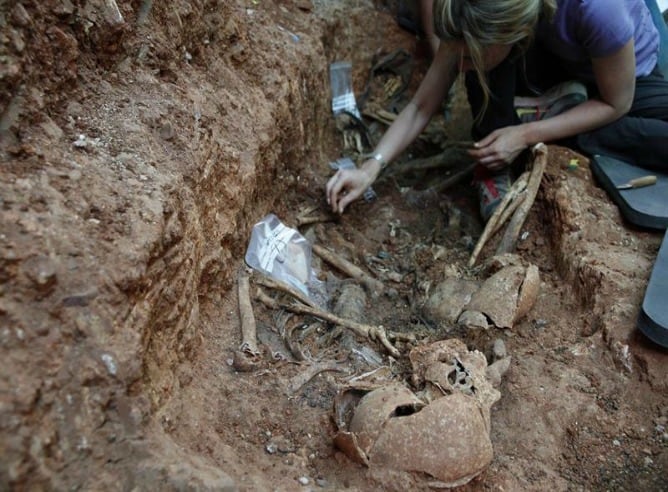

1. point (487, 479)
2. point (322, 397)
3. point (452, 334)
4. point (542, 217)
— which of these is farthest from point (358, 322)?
point (542, 217)

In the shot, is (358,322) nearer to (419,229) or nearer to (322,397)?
(322,397)

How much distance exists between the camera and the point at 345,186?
2957 millimetres

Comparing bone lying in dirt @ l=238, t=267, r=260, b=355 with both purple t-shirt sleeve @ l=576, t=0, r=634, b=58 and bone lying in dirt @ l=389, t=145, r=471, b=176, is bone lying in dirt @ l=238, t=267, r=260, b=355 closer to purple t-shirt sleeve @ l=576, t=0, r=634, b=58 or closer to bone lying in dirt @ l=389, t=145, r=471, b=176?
bone lying in dirt @ l=389, t=145, r=471, b=176

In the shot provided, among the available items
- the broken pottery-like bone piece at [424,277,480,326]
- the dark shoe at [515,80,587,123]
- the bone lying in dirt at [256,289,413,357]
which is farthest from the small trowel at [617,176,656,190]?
the bone lying in dirt at [256,289,413,357]

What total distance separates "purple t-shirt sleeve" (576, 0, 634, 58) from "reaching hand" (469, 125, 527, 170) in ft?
1.84

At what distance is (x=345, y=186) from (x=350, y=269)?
42cm

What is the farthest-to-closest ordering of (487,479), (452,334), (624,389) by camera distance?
(452,334) → (624,389) → (487,479)

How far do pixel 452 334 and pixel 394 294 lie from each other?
1.64 feet

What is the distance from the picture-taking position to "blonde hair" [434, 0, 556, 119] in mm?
2346

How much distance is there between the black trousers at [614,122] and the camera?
2.91 metres

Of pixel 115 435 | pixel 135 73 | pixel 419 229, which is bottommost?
pixel 419 229

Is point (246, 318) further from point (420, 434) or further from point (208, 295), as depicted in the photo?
point (420, 434)

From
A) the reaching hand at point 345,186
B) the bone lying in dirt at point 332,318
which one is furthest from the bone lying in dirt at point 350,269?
the bone lying in dirt at point 332,318

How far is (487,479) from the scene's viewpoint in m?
1.77
